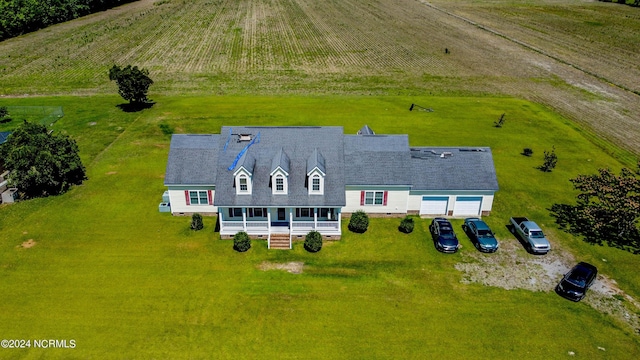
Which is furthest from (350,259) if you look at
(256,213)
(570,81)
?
(570,81)

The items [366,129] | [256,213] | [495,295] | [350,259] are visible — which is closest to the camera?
[495,295]

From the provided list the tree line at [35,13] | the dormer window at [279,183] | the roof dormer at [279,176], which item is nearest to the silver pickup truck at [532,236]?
the roof dormer at [279,176]

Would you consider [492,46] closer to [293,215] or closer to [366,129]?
[366,129]

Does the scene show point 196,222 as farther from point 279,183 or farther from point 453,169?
point 453,169

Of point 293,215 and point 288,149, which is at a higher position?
point 288,149

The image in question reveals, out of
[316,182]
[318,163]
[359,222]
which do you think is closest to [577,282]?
[359,222]

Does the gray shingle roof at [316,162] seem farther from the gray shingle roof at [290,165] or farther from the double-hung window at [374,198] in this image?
the double-hung window at [374,198]

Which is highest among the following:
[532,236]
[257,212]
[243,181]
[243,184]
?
[243,181]
